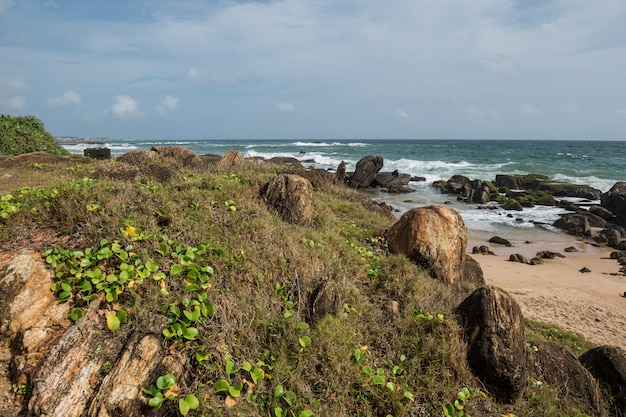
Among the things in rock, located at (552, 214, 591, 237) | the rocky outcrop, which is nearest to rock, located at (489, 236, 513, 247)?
rock, located at (552, 214, 591, 237)

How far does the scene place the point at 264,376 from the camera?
3900 mm

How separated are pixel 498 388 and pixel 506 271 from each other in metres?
9.97

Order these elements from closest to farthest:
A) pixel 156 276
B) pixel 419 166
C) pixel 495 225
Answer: pixel 156 276 → pixel 495 225 → pixel 419 166

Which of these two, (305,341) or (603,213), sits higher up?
(305,341)

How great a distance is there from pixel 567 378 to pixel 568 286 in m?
8.64

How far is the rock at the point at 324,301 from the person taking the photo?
4676 mm

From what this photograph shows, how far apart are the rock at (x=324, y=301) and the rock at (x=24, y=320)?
8.90 feet

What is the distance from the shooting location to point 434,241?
709 cm

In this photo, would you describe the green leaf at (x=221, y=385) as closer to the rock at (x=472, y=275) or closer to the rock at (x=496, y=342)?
the rock at (x=496, y=342)

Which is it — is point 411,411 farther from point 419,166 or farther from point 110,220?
point 419,166

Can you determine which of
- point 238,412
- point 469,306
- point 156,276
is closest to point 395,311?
point 469,306

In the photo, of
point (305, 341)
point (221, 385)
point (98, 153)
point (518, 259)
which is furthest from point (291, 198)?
point (98, 153)

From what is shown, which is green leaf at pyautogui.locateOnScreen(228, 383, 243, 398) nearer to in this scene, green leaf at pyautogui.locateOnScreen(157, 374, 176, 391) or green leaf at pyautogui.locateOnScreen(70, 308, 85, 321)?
green leaf at pyautogui.locateOnScreen(157, 374, 176, 391)

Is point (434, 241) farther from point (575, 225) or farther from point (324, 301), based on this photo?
point (575, 225)
